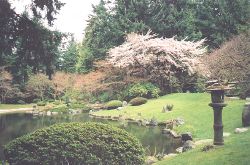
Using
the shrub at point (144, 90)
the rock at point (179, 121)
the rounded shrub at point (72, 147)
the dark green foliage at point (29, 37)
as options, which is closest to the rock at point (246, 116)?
the rock at point (179, 121)

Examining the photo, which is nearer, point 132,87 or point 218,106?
point 218,106

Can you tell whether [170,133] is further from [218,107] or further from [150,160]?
[218,107]

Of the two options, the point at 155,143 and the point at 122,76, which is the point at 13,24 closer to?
the point at 155,143

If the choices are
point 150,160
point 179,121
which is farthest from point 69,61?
point 150,160

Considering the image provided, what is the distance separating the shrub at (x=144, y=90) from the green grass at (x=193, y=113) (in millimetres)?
3595

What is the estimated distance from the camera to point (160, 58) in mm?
38250

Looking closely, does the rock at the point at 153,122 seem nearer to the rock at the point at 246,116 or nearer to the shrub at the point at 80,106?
the rock at the point at 246,116

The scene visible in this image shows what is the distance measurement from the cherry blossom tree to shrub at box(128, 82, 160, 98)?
2283 mm

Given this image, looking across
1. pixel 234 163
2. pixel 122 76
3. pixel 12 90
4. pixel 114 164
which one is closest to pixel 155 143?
pixel 114 164

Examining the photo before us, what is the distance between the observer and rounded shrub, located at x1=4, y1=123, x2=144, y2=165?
960cm

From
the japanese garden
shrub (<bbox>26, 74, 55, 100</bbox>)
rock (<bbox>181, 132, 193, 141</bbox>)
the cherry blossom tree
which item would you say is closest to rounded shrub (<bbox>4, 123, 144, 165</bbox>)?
the japanese garden

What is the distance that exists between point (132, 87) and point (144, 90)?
155 cm

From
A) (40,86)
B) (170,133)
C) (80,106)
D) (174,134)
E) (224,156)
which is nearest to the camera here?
(224,156)

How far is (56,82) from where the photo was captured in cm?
5138
